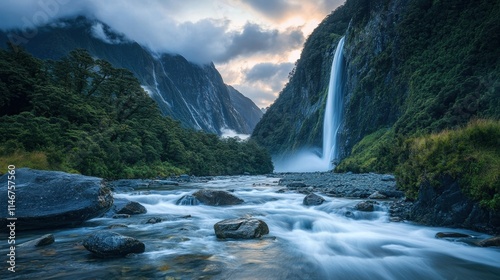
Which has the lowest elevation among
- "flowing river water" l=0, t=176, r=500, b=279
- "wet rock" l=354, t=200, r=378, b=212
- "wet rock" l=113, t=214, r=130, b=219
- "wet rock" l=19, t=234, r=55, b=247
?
"flowing river water" l=0, t=176, r=500, b=279

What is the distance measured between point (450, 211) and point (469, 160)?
172 centimetres

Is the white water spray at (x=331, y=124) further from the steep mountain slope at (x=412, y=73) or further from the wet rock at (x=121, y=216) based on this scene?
the wet rock at (x=121, y=216)

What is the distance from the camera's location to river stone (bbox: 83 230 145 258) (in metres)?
6.46

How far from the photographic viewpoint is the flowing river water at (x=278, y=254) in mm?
5934

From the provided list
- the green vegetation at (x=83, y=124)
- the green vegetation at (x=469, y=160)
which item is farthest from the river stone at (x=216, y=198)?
the green vegetation at (x=83, y=124)

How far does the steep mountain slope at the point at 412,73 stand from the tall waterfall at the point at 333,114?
12.9 ft

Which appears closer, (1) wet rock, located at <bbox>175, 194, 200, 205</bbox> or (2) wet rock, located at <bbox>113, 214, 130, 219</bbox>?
(2) wet rock, located at <bbox>113, 214, 130, 219</bbox>

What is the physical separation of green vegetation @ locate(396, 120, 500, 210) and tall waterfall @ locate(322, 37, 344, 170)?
226ft

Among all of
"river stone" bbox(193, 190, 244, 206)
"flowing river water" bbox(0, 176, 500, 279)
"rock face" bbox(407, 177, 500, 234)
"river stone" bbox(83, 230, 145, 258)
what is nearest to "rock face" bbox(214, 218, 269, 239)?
"flowing river water" bbox(0, 176, 500, 279)

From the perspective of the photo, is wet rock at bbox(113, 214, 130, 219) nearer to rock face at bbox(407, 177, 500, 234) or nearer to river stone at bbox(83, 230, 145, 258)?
river stone at bbox(83, 230, 145, 258)

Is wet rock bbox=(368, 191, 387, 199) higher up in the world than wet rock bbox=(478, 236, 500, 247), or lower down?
higher up

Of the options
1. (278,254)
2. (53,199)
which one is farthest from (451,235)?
(53,199)

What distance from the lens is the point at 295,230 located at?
10773 millimetres

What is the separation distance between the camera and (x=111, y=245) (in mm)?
6520
